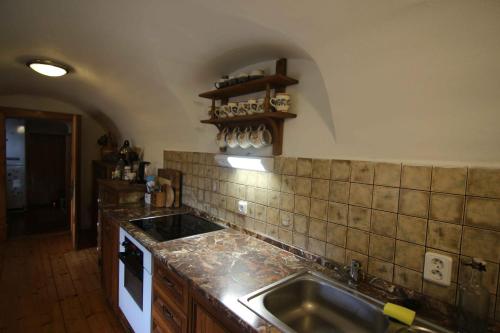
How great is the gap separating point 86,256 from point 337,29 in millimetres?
3714

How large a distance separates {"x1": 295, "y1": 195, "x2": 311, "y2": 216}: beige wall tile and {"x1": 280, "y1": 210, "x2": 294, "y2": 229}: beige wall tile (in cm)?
6

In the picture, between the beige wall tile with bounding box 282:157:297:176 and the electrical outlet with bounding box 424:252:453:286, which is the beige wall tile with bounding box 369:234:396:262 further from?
the beige wall tile with bounding box 282:157:297:176

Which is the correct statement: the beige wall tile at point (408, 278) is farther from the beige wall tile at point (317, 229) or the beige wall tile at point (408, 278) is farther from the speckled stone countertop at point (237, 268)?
the beige wall tile at point (317, 229)

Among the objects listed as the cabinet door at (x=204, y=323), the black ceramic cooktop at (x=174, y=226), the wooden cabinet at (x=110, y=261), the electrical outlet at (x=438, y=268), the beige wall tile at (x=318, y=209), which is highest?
the beige wall tile at (x=318, y=209)

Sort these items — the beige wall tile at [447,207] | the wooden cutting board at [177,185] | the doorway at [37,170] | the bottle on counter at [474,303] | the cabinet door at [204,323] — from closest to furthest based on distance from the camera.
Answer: the bottle on counter at [474,303] < the beige wall tile at [447,207] < the cabinet door at [204,323] < the wooden cutting board at [177,185] < the doorway at [37,170]

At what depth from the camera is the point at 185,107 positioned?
2133 millimetres

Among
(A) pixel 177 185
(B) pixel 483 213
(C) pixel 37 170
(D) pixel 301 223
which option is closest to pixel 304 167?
(D) pixel 301 223

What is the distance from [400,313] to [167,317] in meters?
1.11

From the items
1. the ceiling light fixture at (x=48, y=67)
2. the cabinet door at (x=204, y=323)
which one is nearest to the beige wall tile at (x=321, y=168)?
the cabinet door at (x=204, y=323)

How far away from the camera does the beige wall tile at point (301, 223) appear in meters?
1.40

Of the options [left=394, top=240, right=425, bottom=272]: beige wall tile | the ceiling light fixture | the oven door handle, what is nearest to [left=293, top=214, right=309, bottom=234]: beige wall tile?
[left=394, top=240, right=425, bottom=272]: beige wall tile

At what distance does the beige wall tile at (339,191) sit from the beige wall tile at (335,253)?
0.77 feet

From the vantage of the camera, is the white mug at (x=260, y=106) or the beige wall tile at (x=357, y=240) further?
the white mug at (x=260, y=106)

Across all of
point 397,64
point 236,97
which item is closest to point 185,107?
point 236,97
